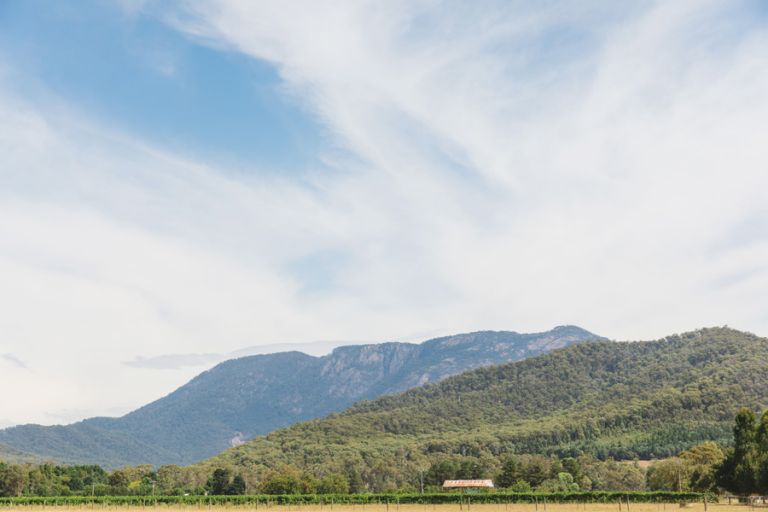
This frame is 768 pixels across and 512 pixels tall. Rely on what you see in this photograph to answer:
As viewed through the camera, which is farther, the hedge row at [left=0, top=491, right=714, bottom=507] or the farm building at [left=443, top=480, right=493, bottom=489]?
the farm building at [left=443, top=480, right=493, bottom=489]

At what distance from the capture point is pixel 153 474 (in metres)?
167

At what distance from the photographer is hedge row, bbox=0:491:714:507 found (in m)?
88.3

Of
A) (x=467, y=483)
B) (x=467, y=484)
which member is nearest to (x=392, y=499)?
(x=467, y=484)

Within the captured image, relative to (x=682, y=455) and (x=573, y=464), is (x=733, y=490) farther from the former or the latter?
(x=573, y=464)

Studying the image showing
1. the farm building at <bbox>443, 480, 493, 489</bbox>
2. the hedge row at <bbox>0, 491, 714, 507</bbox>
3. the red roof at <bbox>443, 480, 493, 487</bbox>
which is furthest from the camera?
the red roof at <bbox>443, 480, 493, 487</bbox>

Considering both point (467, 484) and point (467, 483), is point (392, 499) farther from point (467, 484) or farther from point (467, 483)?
point (467, 483)

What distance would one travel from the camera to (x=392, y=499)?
9825 cm

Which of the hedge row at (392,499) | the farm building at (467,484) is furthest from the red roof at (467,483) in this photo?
the hedge row at (392,499)

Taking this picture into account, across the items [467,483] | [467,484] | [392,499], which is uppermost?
[467,483]

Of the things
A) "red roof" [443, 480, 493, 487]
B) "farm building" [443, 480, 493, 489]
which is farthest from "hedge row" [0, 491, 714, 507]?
"red roof" [443, 480, 493, 487]

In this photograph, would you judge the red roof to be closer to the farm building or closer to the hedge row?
the farm building

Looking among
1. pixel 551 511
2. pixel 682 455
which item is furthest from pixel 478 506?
pixel 682 455

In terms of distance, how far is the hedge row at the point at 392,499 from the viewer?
290 ft

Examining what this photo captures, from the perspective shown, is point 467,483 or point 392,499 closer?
point 392,499
